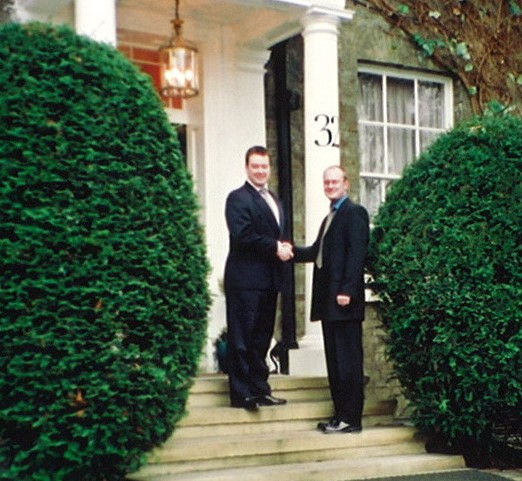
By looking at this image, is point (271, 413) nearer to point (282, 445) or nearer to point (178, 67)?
point (282, 445)

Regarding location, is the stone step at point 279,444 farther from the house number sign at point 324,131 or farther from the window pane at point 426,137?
the window pane at point 426,137

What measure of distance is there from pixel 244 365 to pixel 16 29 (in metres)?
2.74

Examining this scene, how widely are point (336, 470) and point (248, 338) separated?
1.10m

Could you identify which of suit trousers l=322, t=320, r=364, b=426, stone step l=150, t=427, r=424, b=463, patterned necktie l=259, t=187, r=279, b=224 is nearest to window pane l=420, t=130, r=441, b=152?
patterned necktie l=259, t=187, r=279, b=224

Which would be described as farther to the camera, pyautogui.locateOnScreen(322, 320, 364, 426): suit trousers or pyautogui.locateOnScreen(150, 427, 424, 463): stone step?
pyautogui.locateOnScreen(322, 320, 364, 426): suit trousers

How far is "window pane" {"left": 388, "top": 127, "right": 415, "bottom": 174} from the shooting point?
1102 centimetres

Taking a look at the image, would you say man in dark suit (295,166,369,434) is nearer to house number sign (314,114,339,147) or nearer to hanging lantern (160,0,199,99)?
house number sign (314,114,339,147)

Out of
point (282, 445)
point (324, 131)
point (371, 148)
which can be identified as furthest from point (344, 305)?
point (371, 148)

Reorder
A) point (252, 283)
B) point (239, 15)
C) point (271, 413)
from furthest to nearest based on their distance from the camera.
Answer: point (239, 15)
point (271, 413)
point (252, 283)

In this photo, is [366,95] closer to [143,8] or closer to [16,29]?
[143,8]

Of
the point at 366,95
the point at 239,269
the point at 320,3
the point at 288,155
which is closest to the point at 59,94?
the point at 239,269

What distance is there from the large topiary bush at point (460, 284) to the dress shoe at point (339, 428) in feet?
1.53

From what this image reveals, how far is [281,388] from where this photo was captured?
784 centimetres

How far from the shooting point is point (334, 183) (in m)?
7.32
